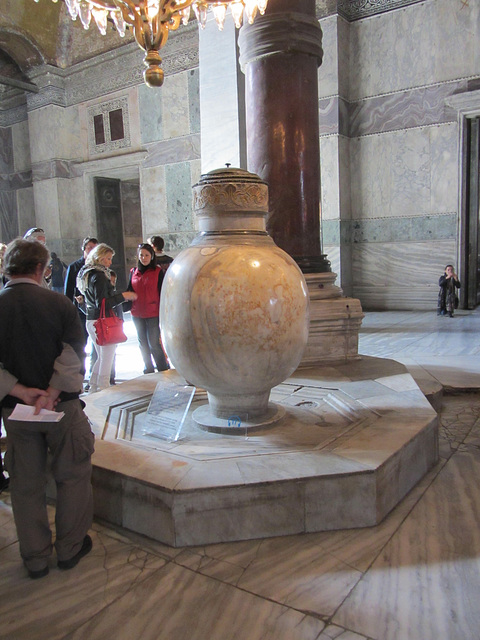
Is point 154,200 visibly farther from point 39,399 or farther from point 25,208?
point 39,399

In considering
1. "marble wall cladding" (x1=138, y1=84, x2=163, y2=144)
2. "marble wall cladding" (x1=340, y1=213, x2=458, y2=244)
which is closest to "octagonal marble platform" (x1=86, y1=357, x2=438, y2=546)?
"marble wall cladding" (x1=340, y1=213, x2=458, y2=244)

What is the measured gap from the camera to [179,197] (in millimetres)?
12273

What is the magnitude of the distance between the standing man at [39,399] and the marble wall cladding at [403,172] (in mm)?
8794

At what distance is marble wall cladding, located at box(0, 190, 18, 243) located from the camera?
15.2 m

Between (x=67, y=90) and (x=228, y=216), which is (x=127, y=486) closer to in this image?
(x=228, y=216)

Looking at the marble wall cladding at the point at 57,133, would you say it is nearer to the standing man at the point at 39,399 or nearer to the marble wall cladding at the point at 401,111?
the marble wall cladding at the point at 401,111

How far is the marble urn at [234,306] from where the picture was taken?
2.78m

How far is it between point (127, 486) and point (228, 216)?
1.59m

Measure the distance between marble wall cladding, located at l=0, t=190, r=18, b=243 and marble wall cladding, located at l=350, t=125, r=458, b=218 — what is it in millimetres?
10045

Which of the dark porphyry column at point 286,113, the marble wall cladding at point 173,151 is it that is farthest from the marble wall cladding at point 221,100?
the marble wall cladding at point 173,151

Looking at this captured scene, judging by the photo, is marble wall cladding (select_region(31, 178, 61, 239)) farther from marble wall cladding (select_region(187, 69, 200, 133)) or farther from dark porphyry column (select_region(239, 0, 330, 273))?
dark porphyry column (select_region(239, 0, 330, 273))

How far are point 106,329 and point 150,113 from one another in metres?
9.27

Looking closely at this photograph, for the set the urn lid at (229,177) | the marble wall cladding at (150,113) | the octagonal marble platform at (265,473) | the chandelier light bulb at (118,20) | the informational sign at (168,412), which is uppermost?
the marble wall cladding at (150,113)

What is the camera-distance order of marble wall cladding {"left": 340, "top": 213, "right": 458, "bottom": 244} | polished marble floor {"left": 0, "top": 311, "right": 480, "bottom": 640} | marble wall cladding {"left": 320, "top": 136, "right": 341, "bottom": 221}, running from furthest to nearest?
1. marble wall cladding {"left": 320, "top": 136, "right": 341, "bottom": 221}
2. marble wall cladding {"left": 340, "top": 213, "right": 458, "bottom": 244}
3. polished marble floor {"left": 0, "top": 311, "right": 480, "bottom": 640}
